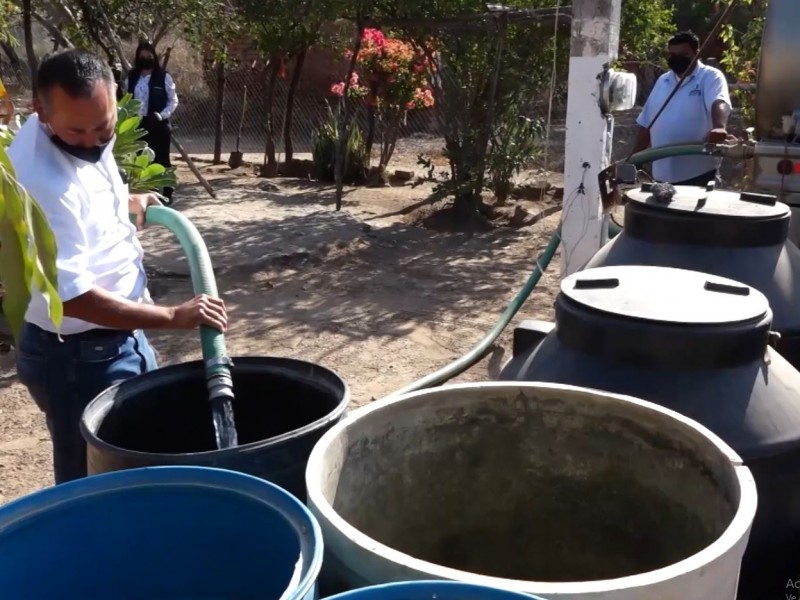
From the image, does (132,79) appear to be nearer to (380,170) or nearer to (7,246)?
(380,170)

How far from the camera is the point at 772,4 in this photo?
4.41m

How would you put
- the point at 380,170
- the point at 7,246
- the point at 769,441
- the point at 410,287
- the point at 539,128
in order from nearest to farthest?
the point at 7,246 < the point at 769,441 < the point at 410,287 < the point at 539,128 < the point at 380,170

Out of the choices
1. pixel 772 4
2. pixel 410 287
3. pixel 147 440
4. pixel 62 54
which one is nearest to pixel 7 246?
pixel 147 440

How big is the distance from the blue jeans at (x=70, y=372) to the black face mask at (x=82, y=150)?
441mm

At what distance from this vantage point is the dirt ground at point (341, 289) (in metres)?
5.07

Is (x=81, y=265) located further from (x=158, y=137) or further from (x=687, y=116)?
(x=158, y=137)

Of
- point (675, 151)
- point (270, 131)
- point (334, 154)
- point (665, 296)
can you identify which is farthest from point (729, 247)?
point (270, 131)

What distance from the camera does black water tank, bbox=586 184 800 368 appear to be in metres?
2.63

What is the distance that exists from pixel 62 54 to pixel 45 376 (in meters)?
0.81

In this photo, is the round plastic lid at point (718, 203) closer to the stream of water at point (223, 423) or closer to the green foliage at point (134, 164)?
the stream of water at point (223, 423)

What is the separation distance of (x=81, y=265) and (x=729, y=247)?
182 centimetres

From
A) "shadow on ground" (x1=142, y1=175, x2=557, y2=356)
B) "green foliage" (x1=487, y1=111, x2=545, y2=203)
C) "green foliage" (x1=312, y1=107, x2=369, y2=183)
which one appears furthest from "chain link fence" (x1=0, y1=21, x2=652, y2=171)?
"shadow on ground" (x1=142, y1=175, x2=557, y2=356)

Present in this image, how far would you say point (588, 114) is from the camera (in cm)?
524

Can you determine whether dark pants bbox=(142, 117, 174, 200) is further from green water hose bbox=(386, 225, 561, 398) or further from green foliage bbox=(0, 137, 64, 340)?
green foliage bbox=(0, 137, 64, 340)
